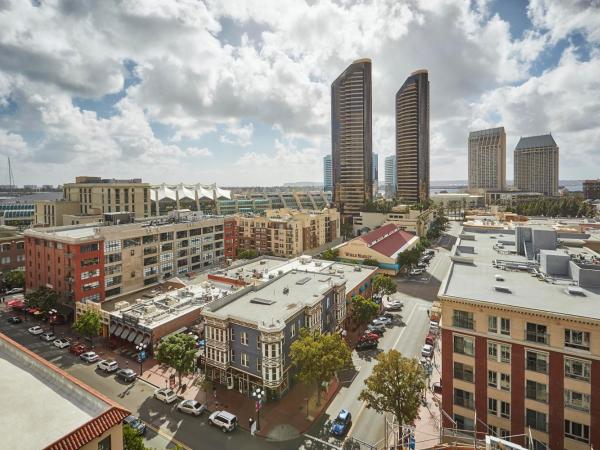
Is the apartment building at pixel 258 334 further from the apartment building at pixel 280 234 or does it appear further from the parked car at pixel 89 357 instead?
the apartment building at pixel 280 234

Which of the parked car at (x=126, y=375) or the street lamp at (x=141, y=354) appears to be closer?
the parked car at (x=126, y=375)

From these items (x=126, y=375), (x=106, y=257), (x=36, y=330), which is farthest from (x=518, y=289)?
(x=36, y=330)

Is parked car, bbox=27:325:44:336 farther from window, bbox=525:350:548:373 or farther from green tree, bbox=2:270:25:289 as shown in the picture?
window, bbox=525:350:548:373

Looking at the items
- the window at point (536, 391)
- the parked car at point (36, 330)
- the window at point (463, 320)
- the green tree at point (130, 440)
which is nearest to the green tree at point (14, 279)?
the parked car at point (36, 330)

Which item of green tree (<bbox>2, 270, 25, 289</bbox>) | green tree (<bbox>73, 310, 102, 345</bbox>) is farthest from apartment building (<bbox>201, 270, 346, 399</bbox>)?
green tree (<bbox>2, 270, 25, 289</bbox>)

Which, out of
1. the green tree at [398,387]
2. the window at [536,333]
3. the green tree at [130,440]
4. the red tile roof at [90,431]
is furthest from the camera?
the green tree at [398,387]

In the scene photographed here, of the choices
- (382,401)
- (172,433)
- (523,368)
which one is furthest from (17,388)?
(523,368)

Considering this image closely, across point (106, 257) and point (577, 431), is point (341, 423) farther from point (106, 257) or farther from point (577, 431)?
point (106, 257)
